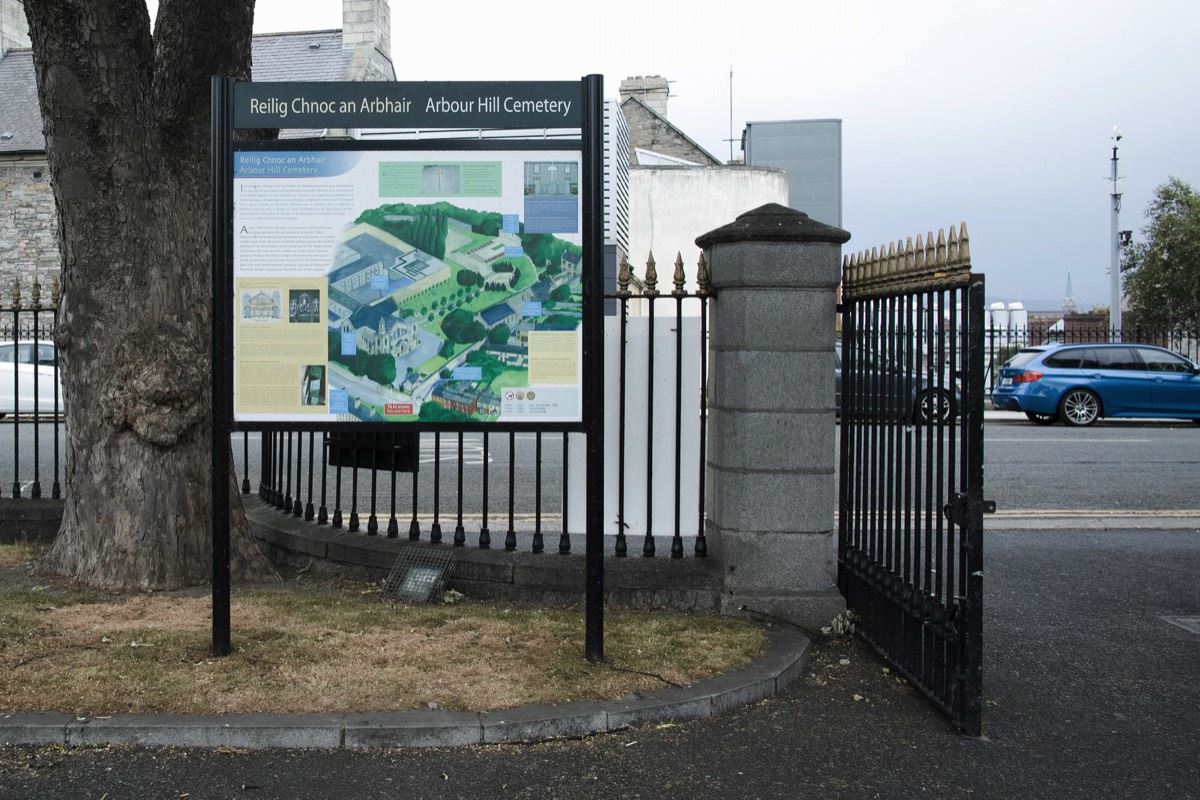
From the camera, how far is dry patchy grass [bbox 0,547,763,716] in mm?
4184

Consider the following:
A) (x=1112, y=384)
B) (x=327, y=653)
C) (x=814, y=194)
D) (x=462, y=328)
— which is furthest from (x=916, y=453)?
(x=814, y=194)

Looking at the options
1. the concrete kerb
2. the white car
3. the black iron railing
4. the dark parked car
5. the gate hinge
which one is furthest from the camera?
the white car

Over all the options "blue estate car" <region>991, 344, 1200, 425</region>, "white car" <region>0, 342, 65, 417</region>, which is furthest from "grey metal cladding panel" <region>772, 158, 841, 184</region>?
"white car" <region>0, 342, 65, 417</region>

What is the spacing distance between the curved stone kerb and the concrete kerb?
7.71 feet

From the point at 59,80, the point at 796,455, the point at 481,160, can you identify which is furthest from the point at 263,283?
the point at 796,455

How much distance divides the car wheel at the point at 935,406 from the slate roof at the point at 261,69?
3514 cm

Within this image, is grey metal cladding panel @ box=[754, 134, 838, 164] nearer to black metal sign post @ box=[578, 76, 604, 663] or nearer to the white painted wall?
the white painted wall

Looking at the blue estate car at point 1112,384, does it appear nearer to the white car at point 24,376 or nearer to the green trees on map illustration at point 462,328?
the white car at point 24,376

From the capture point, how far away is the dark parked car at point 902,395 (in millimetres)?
4316

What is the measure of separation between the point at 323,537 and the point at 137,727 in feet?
8.30

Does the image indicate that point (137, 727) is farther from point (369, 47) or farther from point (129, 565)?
point (369, 47)

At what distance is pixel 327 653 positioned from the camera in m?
4.71

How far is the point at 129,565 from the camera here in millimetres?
5855

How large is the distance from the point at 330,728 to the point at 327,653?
0.84m
